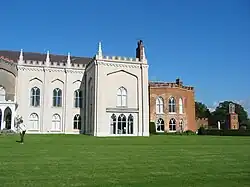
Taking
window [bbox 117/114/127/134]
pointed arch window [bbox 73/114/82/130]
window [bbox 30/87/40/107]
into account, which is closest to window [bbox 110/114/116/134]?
window [bbox 117/114/127/134]

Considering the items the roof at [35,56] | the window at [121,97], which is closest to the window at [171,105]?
the window at [121,97]

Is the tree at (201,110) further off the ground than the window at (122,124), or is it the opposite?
the tree at (201,110)

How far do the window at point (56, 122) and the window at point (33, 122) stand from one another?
7.43ft

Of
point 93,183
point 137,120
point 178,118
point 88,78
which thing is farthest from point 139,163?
point 178,118

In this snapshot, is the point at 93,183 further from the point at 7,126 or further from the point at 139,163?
the point at 7,126

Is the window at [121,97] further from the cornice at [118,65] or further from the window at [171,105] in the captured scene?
the window at [171,105]

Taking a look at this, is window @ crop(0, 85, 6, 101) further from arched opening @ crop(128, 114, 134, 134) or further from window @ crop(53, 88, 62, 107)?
arched opening @ crop(128, 114, 134, 134)

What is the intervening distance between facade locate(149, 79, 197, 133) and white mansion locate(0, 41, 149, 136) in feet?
31.5

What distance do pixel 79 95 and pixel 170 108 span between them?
52.6ft

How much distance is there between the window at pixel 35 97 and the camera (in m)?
44.2

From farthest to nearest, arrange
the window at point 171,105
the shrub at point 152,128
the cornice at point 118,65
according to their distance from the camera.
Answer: the window at point 171,105 → the shrub at point 152,128 → the cornice at point 118,65

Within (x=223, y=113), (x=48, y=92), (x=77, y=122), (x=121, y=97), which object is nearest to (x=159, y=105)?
(x=121, y=97)

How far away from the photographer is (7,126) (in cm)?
4291

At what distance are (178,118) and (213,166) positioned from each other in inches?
1646
